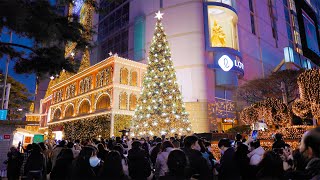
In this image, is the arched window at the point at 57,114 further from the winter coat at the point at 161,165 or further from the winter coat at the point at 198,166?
the winter coat at the point at 198,166

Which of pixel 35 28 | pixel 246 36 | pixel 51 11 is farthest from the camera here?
pixel 246 36

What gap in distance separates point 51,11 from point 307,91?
13.1 metres

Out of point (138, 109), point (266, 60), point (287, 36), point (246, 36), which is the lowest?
point (138, 109)

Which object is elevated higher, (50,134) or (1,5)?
(1,5)

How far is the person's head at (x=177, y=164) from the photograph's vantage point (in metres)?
3.80

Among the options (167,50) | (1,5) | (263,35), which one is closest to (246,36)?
(263,35)

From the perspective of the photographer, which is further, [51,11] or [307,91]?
[307,91]

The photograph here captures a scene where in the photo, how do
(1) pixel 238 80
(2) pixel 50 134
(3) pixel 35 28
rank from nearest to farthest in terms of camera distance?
1. (3) pixel 35 28
2. (1) pixel 238 80
3. (2) pixel 50 134

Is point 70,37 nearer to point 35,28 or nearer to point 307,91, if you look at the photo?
point 35,28

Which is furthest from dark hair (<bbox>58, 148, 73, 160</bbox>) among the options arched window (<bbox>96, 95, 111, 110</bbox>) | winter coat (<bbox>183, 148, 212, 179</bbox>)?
arched window (<bbox>96, 95, 111, 110</bbox>)

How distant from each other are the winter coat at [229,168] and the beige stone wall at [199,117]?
815 inches

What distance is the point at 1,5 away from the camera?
4305 mm

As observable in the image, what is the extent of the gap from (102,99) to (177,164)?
23.6m

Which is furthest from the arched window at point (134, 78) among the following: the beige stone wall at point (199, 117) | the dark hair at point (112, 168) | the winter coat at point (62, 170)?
the dark hair at point (112, 168)
